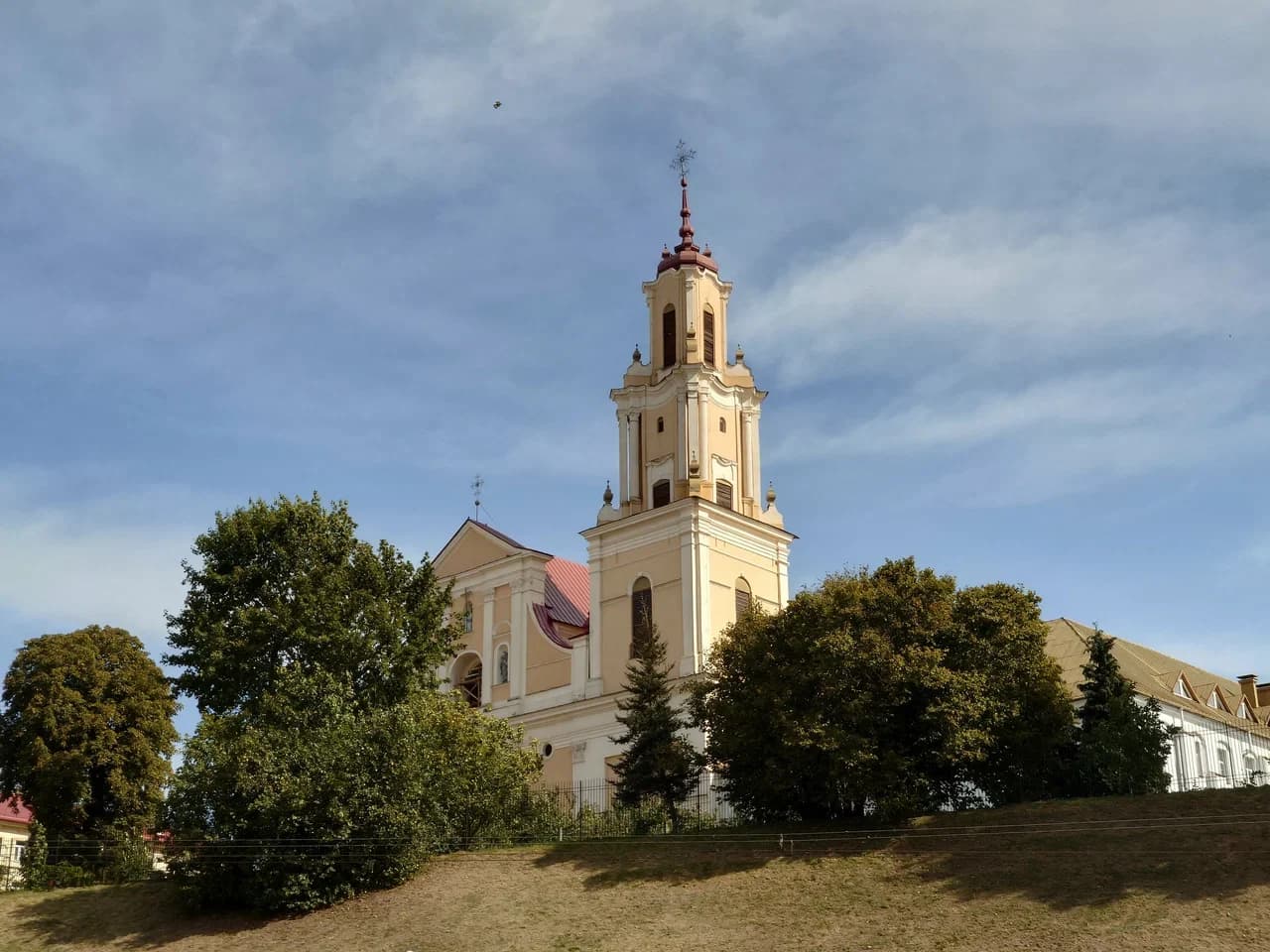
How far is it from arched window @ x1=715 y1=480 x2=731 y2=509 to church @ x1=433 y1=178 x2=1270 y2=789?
8 cm

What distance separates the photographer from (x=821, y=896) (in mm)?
33375

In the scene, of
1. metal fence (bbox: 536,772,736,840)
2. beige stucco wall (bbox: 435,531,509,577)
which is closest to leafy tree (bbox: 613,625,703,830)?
metal fence (bbox: 536,772,736,840)

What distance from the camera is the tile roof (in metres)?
53.9

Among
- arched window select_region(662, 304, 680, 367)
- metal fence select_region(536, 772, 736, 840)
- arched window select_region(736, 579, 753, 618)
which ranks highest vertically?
arched window select_region(662, 304, 680, 367)

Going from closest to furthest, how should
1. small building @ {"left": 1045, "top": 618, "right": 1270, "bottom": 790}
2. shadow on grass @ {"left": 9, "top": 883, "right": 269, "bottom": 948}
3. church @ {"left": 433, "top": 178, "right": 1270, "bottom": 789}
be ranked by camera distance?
shadow on grass @ {"left": 9, "top": 883, "right": 269, "bottom": 948}, small building @ {"left": 1045, "top": 618, "right": 1270, "bottom": 790}, church @ {"left": 433, "top": 178, "right": 1270, "bottom": 789}

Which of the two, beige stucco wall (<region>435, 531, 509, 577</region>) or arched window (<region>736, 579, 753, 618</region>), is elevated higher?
beige stucco wall (<region>435, 531, 509, 577</region>)

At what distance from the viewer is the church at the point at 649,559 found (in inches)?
2175

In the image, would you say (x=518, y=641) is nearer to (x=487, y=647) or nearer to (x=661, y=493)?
(x=487, y=647)

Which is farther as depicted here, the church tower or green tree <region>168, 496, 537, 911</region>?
the church tower

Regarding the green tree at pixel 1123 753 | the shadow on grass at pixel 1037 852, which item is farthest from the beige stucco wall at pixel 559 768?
the green tree at pixel 1123 753

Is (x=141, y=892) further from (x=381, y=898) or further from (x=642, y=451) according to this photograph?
(x=642, y=451)

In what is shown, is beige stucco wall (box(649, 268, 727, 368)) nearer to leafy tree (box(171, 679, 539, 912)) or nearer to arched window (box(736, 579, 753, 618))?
arched window (box(736, 579, 753, 618))

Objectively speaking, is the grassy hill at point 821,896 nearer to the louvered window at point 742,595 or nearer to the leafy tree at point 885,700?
the leafy tree at point 885,700

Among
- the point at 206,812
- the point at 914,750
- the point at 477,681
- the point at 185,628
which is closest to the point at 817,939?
the point at 914,750
